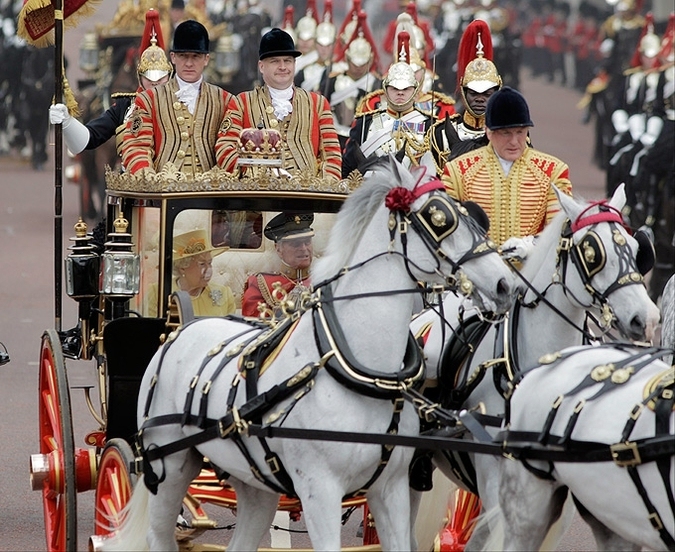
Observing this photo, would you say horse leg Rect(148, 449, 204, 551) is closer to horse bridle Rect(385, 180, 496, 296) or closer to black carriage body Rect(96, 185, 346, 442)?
black carriage body Rect(96, 185, 346, 442)

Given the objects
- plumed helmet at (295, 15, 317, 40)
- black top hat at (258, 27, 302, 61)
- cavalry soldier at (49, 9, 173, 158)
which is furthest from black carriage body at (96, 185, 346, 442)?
plumed helmet at (295, 15, 317, 40)

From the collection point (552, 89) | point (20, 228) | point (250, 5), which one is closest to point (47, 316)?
point (20, 228)

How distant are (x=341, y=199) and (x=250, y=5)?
23.4 metres

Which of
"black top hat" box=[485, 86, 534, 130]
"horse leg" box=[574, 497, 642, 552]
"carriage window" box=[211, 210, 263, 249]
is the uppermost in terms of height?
"black top hat" box=[485, 86, 534, 130]

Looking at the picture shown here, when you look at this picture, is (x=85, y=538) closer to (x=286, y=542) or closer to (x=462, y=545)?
(x=286, y=542)

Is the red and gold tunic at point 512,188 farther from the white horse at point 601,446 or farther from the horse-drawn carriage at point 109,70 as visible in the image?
the horse-drawn carriage at point 109,70

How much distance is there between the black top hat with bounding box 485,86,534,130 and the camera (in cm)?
602

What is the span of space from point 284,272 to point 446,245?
1400 mm

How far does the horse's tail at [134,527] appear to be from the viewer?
5.72 m

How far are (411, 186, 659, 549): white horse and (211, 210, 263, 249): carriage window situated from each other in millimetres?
843

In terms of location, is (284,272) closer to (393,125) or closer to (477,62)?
(477,62)

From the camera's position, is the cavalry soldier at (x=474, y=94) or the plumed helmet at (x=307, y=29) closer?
the cavalry soldier at (x=474, y=94)

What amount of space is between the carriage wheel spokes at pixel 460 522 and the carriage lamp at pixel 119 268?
4.78 ft

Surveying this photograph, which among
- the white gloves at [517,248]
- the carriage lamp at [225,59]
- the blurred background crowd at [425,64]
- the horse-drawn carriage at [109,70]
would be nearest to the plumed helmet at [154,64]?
the blurred background crowd at [425,64]
